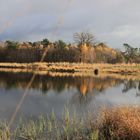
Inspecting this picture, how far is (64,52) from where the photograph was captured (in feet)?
177

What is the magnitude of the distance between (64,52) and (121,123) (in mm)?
46567

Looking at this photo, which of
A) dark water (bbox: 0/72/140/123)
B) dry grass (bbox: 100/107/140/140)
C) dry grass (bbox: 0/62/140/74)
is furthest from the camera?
dry grass (bbox: 0/62/140/74)

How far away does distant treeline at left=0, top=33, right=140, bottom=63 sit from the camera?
53656mm

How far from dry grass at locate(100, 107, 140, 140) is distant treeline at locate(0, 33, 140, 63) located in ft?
141

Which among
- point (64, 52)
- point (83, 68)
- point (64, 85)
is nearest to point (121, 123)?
point (64, 85)

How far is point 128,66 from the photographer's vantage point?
5075 centimetres

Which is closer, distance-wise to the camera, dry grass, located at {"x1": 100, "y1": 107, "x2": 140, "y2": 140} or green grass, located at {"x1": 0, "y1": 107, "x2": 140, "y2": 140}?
dry grass, located at {"x1": 100, "y1": 107, "x2": 140, "y2": 140}

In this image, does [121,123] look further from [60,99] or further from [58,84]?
[58,84]

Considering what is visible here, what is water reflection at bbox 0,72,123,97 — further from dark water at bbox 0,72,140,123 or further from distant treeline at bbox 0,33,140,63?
distant treeline at bbox 0,33,140,63

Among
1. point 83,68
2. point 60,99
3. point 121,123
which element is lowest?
point 60,99

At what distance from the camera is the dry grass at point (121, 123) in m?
7.30

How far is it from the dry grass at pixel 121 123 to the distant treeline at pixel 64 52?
42848 mm

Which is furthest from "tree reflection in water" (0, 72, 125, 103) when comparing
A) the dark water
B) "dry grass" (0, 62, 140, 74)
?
"dry grass" (0, 62, 140, 74)

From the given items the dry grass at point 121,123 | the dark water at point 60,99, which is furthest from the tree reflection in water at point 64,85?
the dry grass at point 121,123
